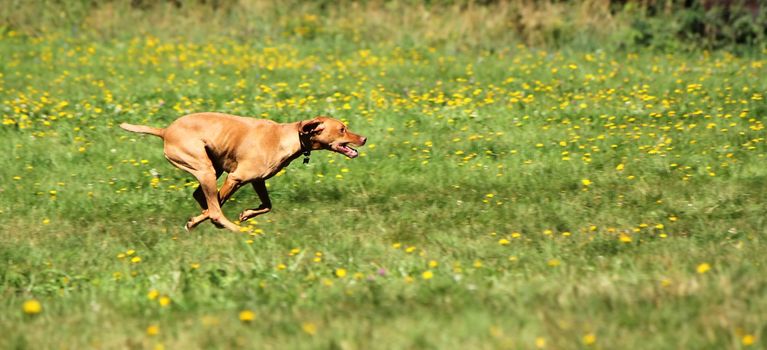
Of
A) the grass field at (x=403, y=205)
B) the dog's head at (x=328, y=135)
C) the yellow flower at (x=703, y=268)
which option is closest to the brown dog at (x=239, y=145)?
the dog's head at (x=328, y=135)

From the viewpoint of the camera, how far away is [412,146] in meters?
10.2

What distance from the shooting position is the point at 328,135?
7.48 m

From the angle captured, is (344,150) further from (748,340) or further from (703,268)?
(748,340)

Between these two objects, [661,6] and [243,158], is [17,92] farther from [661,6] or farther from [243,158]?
[661,6]

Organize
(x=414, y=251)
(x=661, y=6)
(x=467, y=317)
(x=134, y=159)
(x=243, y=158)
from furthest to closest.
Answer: (x=661, y=6)
(x=134, y=159)
(x=243, y=158)
(x=414, y=251)
(x=467, y=317)

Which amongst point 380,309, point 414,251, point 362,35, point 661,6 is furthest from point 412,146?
point 661,6

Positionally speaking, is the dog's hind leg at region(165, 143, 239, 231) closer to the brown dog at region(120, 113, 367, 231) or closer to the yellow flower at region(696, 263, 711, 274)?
the brown dog at region(120, 113, 367, 231)

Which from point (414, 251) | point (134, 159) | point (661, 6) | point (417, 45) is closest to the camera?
point (414, 251)

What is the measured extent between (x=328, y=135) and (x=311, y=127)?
17cm

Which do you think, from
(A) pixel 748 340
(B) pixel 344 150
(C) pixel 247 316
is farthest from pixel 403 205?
(A) pixel 748 340

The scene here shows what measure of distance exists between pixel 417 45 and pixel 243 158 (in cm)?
886

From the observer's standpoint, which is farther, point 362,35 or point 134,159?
point 362,35

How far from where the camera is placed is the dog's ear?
733 centimetres

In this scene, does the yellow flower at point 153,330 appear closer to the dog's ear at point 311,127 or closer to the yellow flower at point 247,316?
the yellow flower at point 247,316
